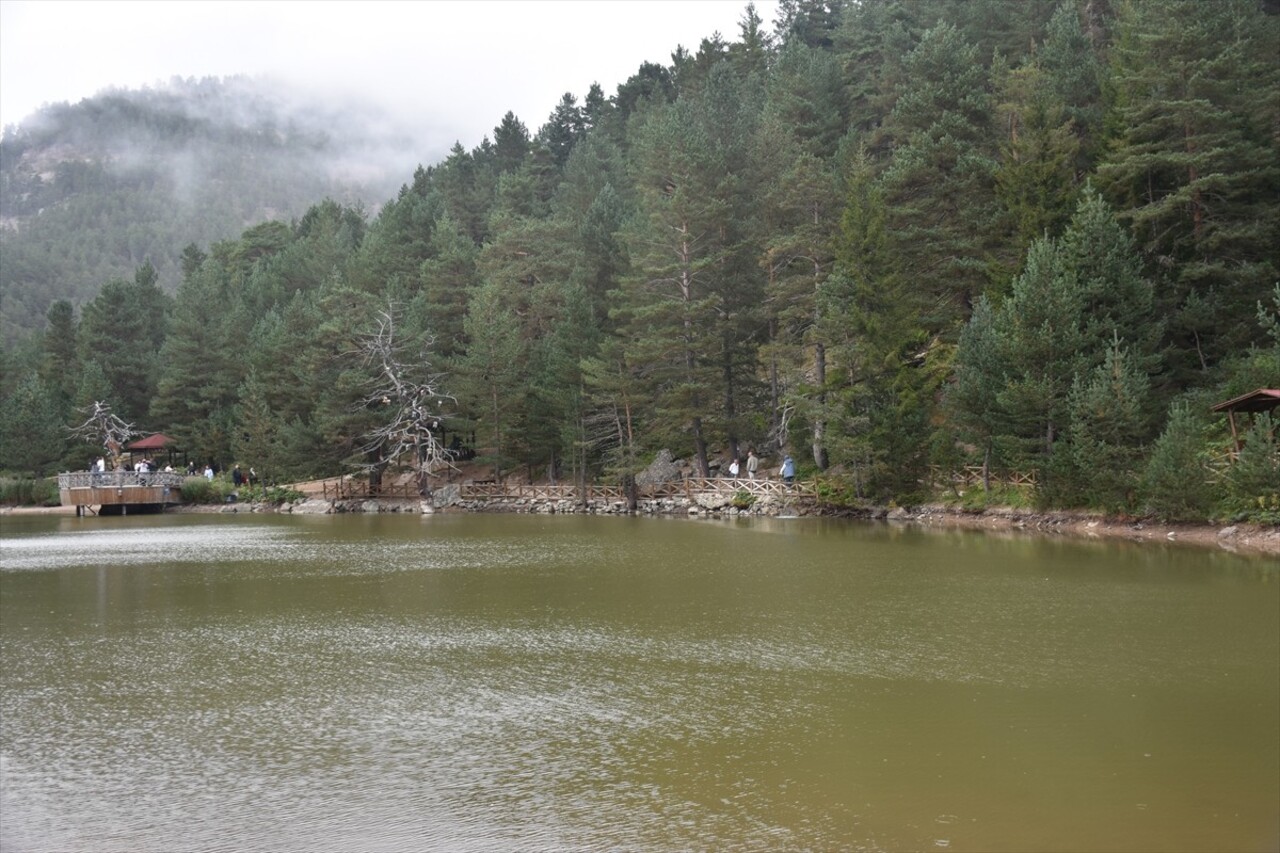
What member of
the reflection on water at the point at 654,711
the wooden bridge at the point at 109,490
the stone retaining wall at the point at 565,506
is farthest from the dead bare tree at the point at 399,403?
the reflection on water at the point at 654,711

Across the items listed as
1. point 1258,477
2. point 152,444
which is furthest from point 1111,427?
point 152,444

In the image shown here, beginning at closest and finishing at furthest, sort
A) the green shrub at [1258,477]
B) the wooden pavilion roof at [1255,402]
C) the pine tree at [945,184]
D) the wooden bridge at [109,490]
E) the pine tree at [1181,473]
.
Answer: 1. the green shrub at [1258,477]
2. the wooden pavilion roof at [1255,402]
3. the pine tree at [1181,473]
4. the pine tree at [945,184]
5. the wooden bridge at [109,490]

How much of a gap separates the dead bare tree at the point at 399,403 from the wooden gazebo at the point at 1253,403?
1262 inches

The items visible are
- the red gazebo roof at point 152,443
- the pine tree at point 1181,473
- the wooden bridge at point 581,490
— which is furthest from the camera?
the red gazebo roof at point 152,443

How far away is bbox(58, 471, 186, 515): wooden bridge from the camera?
47156mm

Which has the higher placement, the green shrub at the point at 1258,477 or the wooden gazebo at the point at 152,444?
the wooden gazebo at the point at 152,444

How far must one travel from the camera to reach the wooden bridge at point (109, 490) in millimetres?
47156

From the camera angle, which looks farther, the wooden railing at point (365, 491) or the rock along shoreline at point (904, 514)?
the wooden railing at point (365, 491)

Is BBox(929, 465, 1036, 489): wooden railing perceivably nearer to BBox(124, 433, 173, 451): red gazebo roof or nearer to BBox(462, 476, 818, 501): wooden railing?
BBox(462, 476, 818, 501): wooden railing

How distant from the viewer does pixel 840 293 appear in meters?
34.6

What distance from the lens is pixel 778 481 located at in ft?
126

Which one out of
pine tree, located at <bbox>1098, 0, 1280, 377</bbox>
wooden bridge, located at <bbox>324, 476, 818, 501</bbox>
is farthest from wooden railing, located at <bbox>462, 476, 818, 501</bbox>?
pine tree, located at <bbox>1098, 0, 1280, 377</bbox>

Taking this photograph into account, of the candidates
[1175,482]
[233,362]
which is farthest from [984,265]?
[233,362]

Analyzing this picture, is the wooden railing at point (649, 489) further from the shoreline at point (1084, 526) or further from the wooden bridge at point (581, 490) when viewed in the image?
the shoreline at point (1084, 526)
